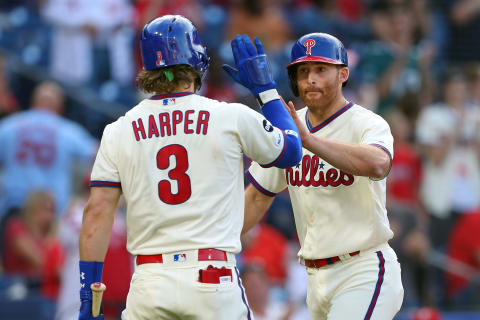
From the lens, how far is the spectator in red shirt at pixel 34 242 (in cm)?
905

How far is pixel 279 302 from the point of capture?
30.3 ft

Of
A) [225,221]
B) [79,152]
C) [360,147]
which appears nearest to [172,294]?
[225,221]

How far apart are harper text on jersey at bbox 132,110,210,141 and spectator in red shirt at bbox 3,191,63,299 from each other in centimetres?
467

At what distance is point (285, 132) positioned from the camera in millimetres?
4754

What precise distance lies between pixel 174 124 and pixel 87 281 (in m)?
0.93

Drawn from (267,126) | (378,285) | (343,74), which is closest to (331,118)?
(343,74)

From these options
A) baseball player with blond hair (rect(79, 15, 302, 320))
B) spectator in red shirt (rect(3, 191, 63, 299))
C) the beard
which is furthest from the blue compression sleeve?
spectator in red shirt (rect(3, 191, 63, 299))

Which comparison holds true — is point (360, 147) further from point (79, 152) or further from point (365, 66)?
point (365, 66)

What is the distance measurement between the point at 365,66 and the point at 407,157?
84.4 inches

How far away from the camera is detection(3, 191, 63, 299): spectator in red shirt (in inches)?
356

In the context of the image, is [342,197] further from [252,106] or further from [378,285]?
[252,106]

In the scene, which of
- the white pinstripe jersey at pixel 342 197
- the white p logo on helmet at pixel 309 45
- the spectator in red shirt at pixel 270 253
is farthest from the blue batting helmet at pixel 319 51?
the spectator in red shirt at pixel 270 253

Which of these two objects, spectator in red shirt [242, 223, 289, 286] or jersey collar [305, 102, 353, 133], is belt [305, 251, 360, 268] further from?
spectator in red shirt [242, 223, 289, 286]

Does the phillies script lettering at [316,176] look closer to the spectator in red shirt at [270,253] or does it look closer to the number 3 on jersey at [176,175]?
the number 3 on jersey at [176,175]
